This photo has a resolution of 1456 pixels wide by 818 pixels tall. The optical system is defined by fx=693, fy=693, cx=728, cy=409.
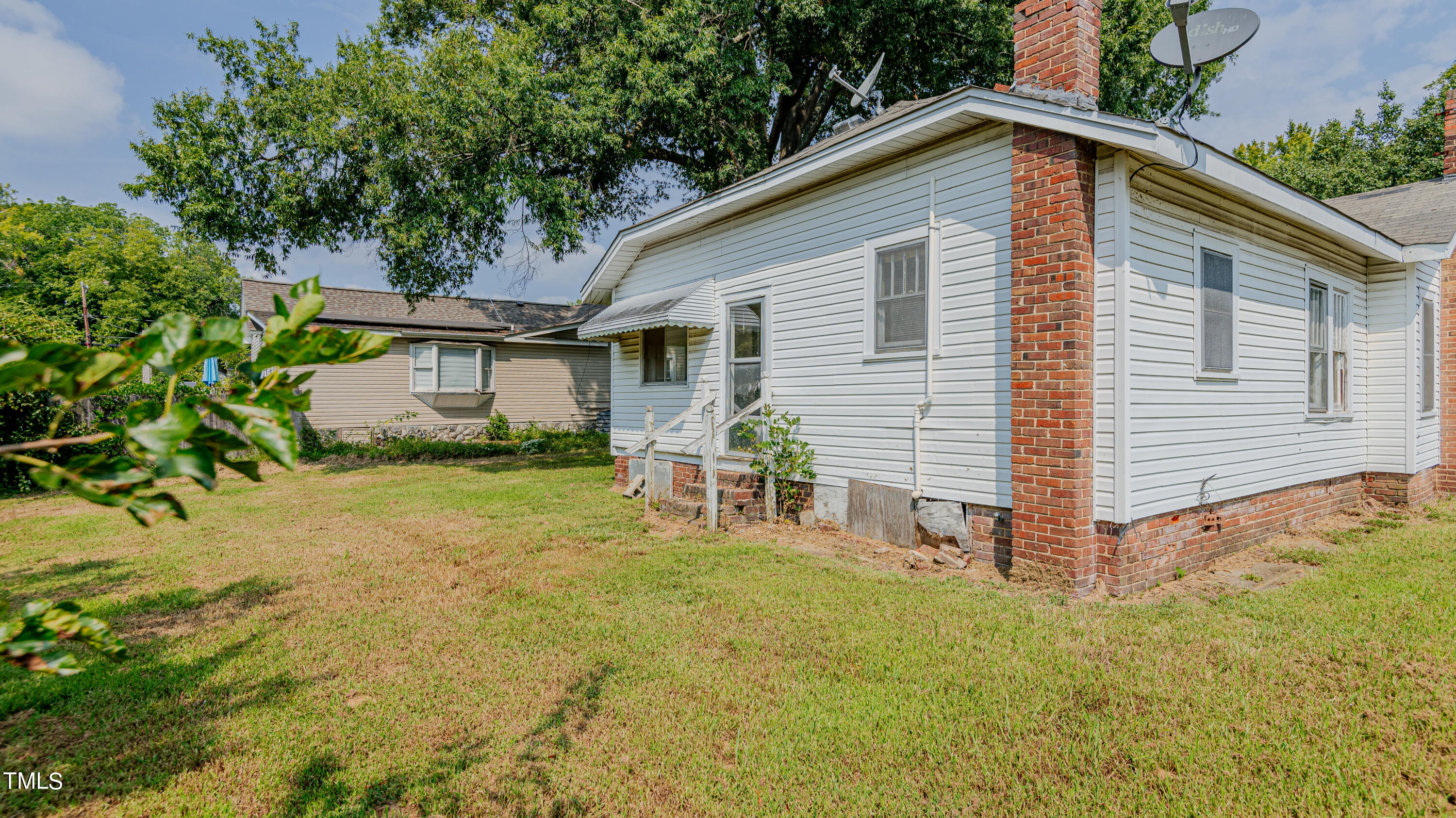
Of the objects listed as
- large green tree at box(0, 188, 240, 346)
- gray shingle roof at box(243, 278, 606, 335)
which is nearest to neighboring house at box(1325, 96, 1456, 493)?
gray shingle roof at box(243, 278, 606, 335)

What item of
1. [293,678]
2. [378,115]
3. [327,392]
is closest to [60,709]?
[293,678]

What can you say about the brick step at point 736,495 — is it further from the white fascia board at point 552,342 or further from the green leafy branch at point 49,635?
the white fascia board at point 552,342

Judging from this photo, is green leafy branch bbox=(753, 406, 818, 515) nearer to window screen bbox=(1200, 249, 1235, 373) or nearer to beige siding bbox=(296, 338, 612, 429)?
window screen bbox=(1200, 249, 1235, 373)

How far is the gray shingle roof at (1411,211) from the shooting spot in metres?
8.44

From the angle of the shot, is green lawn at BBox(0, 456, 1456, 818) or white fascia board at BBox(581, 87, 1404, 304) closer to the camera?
green lawn at BBox(0, 456, 1456, 818)

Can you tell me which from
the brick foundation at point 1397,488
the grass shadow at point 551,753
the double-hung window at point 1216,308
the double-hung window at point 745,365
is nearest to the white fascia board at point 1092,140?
the double-hung window at point 1216,308

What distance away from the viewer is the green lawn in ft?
9.33

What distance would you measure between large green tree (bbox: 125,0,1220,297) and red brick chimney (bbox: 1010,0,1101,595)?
26.9 ft

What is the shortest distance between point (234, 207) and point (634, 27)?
26.0ft

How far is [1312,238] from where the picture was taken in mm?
7695

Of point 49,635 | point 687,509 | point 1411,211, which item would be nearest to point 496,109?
point 687,509

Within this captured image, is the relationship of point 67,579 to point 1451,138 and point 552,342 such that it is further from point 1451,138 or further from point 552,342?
point 1451,138

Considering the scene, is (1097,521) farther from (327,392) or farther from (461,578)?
(327,392)

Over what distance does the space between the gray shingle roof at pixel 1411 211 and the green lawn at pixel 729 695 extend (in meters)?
4.61
